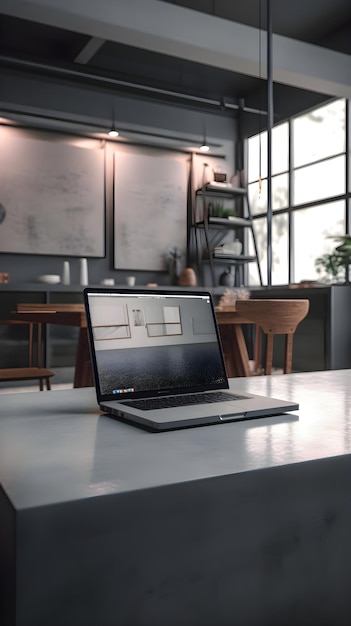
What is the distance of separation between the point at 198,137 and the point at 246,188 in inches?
33.9

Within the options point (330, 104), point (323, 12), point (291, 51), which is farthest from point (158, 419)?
point (330, 104)

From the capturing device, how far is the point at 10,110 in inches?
218

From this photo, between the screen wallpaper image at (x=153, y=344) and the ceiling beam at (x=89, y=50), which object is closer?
the screen wallpaper image at (x=153, y=344)

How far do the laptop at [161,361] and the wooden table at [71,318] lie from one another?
1.66 meters

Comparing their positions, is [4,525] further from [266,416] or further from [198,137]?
[198,137]

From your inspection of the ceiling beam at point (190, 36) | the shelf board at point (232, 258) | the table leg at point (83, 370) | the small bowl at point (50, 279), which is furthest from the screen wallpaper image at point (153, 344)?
the shelf board at point (232, 258)

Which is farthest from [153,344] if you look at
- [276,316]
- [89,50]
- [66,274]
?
[89,50]

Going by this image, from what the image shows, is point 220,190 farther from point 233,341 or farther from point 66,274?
point 233,341

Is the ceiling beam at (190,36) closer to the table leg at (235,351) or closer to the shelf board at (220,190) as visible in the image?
the shelf board at (220,190)

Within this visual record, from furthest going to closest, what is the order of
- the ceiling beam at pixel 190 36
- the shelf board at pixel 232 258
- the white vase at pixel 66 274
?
the shelf board at pixel 232 258
the white vase at pixel 66 274
the ceiling beam at pixel 190 36

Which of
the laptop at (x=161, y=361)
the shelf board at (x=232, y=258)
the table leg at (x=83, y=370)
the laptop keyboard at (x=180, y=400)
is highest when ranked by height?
the shelf board at (x=232, y=258)

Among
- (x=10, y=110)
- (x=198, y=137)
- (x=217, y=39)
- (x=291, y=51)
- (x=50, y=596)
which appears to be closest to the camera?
(x=50, y=596)

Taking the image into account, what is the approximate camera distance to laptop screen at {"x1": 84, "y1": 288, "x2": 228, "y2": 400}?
2.89 ft

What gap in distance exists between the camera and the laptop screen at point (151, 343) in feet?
2.89
